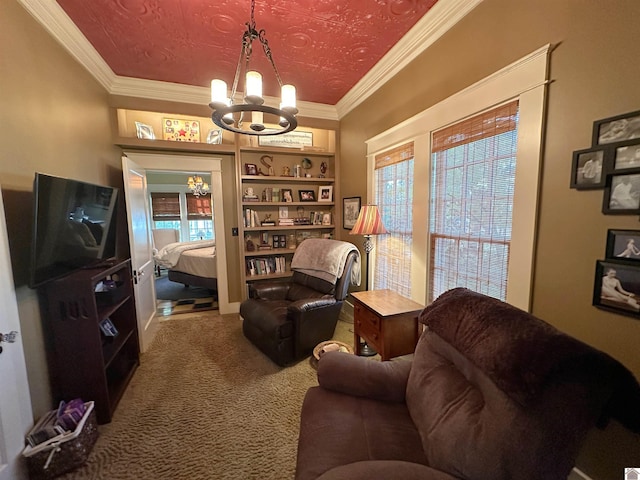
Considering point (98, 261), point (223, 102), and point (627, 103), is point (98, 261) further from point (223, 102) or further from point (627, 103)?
point (627, 103)

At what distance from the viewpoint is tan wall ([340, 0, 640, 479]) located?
1.07 meters

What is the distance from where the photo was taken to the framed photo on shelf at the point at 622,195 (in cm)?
103

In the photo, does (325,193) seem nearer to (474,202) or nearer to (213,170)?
(213,170)

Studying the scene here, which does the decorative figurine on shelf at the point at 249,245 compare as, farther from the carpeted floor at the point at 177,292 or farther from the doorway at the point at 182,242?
the carpeted floor at the point at 177,292

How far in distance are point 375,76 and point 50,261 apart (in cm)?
301

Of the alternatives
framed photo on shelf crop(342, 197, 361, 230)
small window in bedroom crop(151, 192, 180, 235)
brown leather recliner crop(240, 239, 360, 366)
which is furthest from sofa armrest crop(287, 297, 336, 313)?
small window in bedroom crop(151, 192, 180, 235)

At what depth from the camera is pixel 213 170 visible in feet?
11.2

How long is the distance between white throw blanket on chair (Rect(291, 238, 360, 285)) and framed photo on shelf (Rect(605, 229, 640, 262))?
185 centimetres

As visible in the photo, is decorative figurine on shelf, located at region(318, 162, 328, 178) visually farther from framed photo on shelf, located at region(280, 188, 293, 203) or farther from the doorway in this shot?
the doorway

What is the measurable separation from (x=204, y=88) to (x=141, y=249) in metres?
1.98

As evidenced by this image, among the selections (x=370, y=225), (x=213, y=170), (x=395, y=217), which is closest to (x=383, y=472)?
(x=370, y=225)

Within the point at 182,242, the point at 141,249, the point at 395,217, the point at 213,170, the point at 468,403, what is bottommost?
the point at 468,403

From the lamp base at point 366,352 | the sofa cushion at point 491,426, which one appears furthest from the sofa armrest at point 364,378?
the lamp base at point 366,352

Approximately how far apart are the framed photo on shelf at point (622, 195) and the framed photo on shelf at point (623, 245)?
84 millimetres
